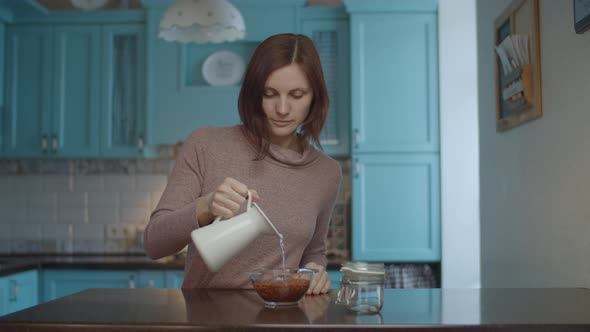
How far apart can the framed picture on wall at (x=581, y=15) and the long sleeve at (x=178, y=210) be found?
3.08 feet

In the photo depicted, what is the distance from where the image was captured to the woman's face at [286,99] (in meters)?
1.51

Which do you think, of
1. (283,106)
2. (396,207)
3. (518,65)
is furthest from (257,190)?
(396,207)

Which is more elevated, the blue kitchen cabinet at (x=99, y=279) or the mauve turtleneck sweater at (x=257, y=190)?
the mauve turtleneck sweater at (x=257, y=190)

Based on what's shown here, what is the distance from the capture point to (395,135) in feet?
11.1

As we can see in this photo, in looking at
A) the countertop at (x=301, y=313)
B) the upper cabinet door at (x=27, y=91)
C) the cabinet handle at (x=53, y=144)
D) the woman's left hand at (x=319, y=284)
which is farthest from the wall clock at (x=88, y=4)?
the woman's left hand at (x=319, y=284)

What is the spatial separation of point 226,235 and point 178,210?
215 mm

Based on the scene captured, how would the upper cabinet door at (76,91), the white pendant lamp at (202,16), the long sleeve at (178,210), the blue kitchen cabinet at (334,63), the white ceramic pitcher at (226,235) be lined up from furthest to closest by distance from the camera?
the upper cabinet door at (76,91) < the blue kitchen cabinet at (334,63) < the white pendant lamp at (202,16) < the long sleeve at (178,210) < the white ceramic pitcher at (226,235)

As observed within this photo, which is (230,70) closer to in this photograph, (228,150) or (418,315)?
(228,150)

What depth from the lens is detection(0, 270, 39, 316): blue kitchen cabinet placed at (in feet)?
10.1

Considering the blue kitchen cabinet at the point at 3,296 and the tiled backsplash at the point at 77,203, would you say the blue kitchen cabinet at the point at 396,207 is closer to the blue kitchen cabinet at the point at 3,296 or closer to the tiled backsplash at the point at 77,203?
the tiled backsplash at the point at 77,203

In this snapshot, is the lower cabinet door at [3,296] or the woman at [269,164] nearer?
the woman at [269,164]

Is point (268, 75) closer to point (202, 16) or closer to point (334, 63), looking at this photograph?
point (202, 16)

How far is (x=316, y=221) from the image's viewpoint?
1692 millimetres

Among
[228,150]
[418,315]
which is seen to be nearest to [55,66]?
[228,150]
